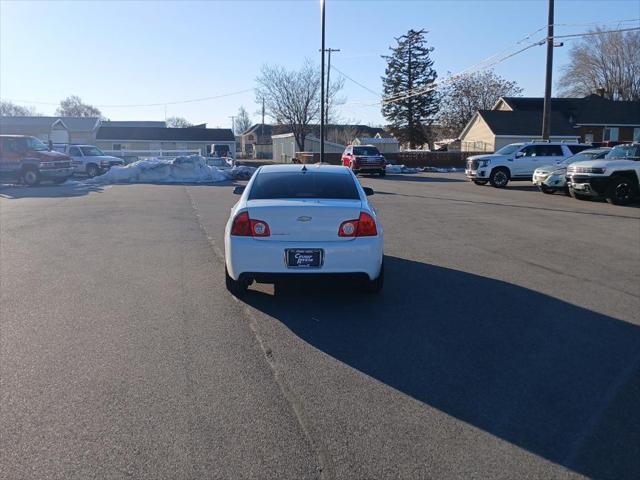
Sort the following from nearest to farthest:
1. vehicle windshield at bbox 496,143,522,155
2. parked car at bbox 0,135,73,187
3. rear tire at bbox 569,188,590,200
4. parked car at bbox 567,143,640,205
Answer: parked car at bbox 567,143,640,205 < rear tire at bbox 569,188,590,200 < parked car at bbox 0,135,73,187 < vehicle windshield at bbox 496,143,522,155

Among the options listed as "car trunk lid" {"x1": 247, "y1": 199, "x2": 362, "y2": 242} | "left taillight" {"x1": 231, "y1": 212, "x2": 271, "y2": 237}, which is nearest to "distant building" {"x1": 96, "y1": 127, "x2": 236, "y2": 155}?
"left taillight" {"x1": 231, "y1": 212, "x2": 271, "y2": 237}

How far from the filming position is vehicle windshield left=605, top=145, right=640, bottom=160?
18469 mm

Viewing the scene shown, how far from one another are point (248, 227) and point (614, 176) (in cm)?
1558

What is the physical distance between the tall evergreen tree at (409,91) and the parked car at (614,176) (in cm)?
5321

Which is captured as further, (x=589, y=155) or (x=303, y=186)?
(x=589, y=155)

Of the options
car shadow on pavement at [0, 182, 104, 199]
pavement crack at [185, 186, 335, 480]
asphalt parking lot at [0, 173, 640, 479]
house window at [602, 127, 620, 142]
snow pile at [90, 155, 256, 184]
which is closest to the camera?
pavement crack at [185, 186, 335, 480]

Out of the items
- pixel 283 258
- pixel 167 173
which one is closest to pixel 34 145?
pixel 167 173

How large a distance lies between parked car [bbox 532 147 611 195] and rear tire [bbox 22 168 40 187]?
21718 mm

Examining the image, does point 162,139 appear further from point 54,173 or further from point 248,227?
point 248,227

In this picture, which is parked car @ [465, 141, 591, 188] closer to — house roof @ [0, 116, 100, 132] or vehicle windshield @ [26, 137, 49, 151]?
vehicle windshield @ [26, 137, 49, 151]

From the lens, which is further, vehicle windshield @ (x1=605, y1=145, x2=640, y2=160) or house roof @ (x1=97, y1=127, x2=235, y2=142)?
house roof @ (x1=97, y1=127, x2=235, y2=142)

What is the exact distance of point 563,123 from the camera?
59.6 meters

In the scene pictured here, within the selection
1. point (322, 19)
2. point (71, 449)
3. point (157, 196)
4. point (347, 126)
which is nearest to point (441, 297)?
point (71, 449)

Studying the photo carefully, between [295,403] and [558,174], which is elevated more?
[558,174]
